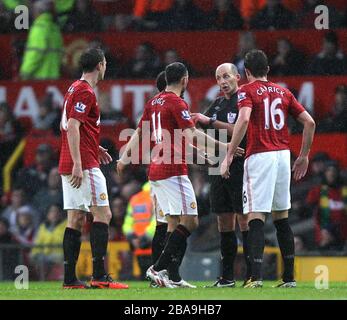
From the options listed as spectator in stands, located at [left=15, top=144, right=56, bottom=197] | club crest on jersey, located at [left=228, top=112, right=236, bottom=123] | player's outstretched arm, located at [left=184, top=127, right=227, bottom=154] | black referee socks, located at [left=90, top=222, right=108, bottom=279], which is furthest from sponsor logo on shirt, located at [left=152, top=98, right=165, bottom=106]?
spectator in stands, located at [left=15, top=144, right=56, bottom=197]

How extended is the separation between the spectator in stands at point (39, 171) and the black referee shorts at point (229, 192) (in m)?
5.38

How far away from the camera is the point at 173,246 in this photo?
10469 mm

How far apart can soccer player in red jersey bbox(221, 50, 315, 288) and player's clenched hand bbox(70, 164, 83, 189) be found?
1.19 m

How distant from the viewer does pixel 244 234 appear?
11.1 metres

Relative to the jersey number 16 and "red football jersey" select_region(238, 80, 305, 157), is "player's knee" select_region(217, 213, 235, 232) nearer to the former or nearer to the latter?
"red football jersey" select_region(238, 80, 305, 157)

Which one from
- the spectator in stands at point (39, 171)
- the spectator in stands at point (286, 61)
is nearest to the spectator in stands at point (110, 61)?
the spectator in stands at point (39, 171)

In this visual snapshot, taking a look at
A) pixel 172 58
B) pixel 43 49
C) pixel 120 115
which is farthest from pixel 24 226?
pixel 172 58

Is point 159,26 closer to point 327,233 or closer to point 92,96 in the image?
point 327,233

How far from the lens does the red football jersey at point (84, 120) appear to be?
10219 mm

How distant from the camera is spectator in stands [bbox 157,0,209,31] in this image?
57.1 feet

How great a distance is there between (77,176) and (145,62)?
269 inches

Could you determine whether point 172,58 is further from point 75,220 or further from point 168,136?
point 75,220
